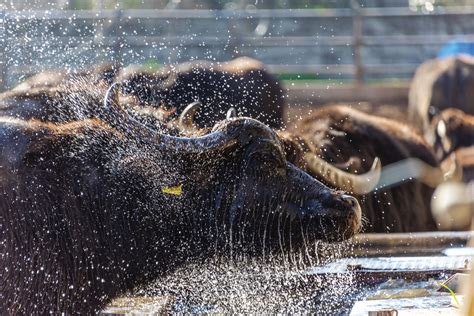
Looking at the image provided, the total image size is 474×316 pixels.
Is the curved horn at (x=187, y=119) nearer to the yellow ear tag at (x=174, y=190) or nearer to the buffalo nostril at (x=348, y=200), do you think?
the yellow ear tag at (x=174, y=190)

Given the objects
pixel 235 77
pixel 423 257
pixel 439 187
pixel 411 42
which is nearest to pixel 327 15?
pixel 411 42

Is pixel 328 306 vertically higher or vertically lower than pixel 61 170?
lower

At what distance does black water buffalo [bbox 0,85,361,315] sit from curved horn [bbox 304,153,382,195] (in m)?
1.73

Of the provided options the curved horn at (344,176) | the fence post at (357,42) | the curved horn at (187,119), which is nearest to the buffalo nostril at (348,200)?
the curved horn at (187,119)

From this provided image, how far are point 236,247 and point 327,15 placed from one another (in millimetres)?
9315

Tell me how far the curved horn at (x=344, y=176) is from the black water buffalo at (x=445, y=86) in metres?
4.50

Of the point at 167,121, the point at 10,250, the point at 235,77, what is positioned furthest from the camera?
the point at 235,77

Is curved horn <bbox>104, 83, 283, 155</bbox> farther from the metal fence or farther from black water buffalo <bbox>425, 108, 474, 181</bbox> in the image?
the metal fence

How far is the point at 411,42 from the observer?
1399 centimetres

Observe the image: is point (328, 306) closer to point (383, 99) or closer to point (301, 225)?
point (301, 225)

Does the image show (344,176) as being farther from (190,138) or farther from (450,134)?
(450,134)

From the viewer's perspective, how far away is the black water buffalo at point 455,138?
9.20 m

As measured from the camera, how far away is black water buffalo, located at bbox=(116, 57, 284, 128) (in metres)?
7.85

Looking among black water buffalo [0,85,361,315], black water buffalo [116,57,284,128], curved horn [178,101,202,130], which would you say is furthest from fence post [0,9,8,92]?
black water buffalo [0,85,361,315]
